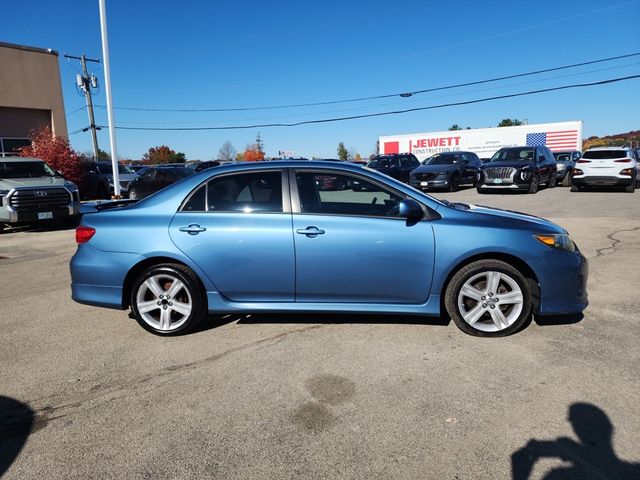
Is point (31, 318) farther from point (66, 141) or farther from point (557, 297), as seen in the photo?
point (66, 141)

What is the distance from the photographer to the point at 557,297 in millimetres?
3980

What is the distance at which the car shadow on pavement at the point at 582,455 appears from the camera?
2.35 metres

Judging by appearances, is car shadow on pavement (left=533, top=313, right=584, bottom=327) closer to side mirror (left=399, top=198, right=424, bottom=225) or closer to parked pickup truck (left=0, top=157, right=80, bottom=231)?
side mirror (left=399, top=198, right=424, bottom=225)

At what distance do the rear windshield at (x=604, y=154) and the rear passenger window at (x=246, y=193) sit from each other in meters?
17.4

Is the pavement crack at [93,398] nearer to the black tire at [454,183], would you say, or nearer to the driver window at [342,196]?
the driver window at [342,196]

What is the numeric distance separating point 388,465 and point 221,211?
262 centimetres

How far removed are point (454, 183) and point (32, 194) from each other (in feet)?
50.2

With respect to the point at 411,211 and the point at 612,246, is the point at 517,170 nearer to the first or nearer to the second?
the point at 612,246

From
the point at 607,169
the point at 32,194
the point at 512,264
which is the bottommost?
the point at 512,264

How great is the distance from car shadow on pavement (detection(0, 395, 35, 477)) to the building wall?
866 inches

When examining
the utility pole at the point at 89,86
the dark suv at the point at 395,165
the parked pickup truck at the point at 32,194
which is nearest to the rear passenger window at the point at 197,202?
the parked pickup truck at the point at 32,194

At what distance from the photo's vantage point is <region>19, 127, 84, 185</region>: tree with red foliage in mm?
18156

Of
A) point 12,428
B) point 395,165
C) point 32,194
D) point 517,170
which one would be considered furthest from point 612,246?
→ point 395,165

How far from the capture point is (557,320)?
14.6ft
